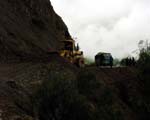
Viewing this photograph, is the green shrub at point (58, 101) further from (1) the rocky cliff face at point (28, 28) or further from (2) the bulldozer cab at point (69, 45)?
(1) the rocky cliff face at point (28, 28)

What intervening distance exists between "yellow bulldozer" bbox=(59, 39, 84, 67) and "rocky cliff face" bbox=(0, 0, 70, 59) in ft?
22.7

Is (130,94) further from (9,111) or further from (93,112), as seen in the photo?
(9,111)

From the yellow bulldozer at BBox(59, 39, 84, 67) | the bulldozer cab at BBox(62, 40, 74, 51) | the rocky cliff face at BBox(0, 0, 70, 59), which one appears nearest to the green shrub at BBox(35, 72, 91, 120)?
the yellow bulldozer at BBox(59, 39, 84, 67)

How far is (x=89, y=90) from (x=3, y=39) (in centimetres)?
1807

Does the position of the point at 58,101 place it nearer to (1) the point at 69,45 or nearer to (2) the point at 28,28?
(1) the point at 69,45

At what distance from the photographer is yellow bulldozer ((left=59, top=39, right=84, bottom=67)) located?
136 ft

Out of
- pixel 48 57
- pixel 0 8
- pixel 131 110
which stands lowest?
pixel 131 110

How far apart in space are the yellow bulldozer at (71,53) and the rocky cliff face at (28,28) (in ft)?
22.7

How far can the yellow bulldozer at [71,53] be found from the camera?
41.4m

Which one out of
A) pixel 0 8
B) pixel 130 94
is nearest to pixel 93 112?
pixel 130 94

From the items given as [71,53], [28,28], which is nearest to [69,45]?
[71,53]

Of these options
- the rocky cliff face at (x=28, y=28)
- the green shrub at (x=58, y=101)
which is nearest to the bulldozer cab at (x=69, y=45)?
the rocky cliff face at (x=28, y=28)

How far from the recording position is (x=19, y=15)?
59125 mm

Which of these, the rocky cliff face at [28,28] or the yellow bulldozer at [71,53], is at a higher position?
the rocky cliff face at [28,28]
